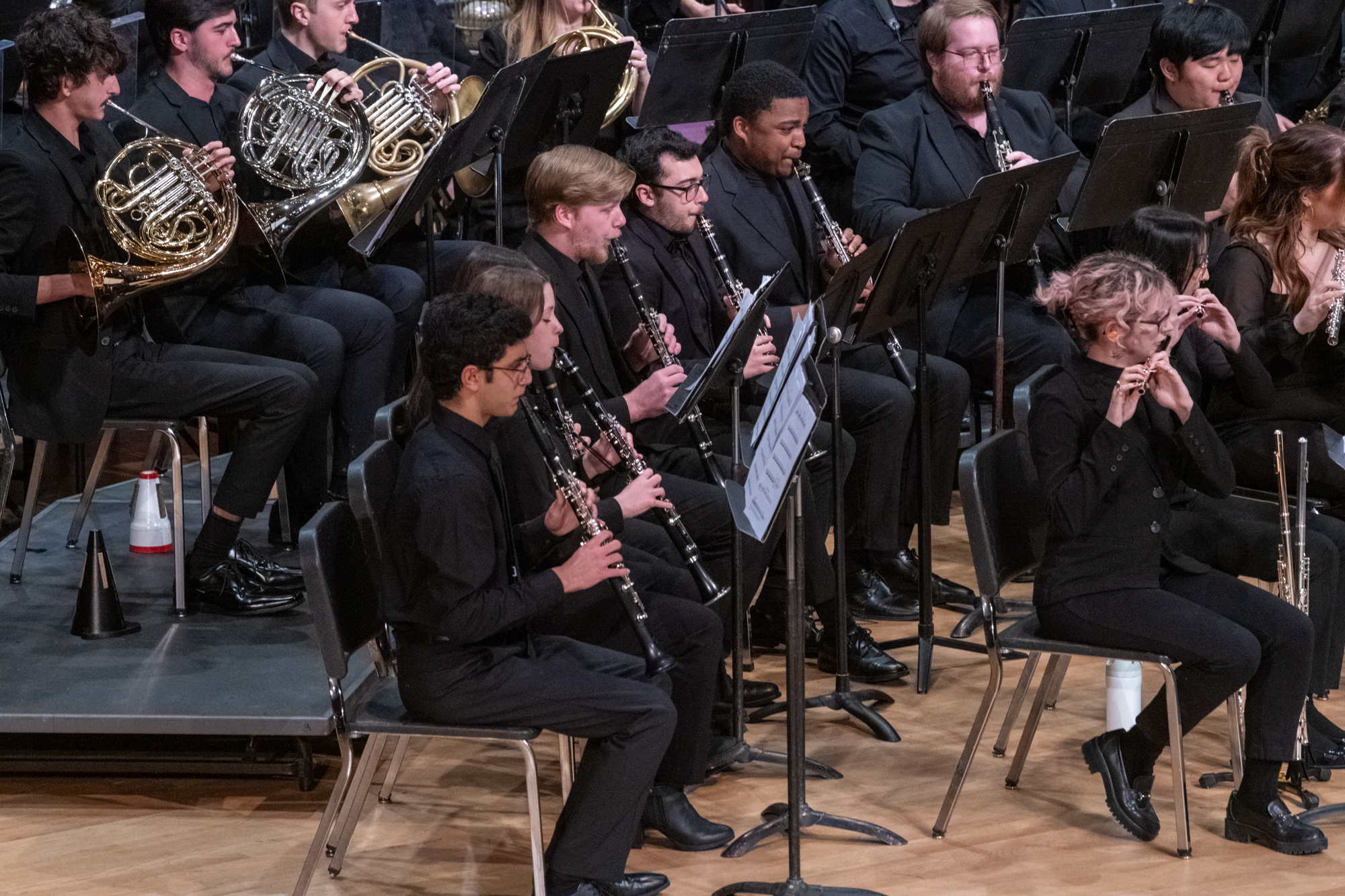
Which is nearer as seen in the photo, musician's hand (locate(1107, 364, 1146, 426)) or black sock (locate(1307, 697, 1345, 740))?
musician's hand (locate(1107, 364, 1146, 426))

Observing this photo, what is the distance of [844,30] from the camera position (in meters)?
5.46

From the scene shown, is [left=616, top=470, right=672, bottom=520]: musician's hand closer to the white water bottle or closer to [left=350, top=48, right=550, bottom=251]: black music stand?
[left=350, top=48, right=550, bottom=251]: black music stand

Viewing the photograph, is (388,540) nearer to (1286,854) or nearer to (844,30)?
(1286,854)

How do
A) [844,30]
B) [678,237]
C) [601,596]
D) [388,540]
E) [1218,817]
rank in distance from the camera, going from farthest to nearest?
[844,30] < [678,237] < [1218,817] < [601,596] < [388,540]

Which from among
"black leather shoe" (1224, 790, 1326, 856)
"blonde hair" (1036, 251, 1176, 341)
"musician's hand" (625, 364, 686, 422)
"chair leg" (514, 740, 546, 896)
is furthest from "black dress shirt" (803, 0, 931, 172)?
"chair leg" (514, 740, 546, 896)

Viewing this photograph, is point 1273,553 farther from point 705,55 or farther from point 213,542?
point 213,542

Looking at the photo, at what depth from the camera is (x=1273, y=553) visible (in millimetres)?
3766

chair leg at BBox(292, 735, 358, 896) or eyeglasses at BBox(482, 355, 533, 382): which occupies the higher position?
eyeglasses at BBox(482, 355, 533, 382)

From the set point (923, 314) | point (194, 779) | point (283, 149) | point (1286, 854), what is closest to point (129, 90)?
point (283, 149)

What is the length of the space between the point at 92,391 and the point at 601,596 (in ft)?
4.75

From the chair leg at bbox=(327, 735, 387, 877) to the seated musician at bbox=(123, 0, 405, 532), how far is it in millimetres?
1273

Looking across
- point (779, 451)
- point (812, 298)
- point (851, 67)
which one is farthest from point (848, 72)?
point (779, 451)

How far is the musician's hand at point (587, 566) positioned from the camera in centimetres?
290

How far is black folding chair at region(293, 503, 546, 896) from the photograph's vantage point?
111 inches
